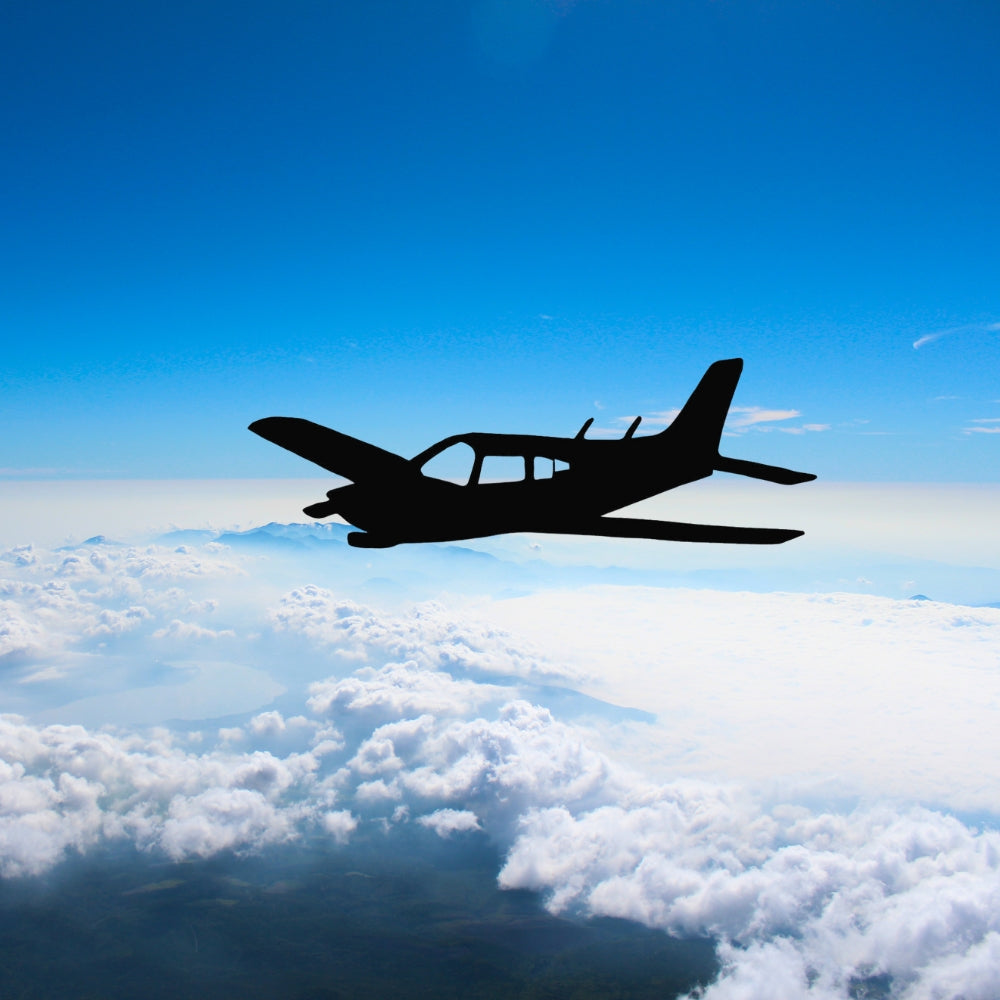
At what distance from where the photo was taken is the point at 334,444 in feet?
27.8

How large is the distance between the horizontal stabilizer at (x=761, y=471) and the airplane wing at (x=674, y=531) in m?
1.59

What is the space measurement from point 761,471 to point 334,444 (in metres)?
6.70

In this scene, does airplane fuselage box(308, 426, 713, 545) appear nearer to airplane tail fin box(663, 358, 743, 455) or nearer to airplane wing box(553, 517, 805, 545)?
airplane wing box(553, 517, 805, 545)

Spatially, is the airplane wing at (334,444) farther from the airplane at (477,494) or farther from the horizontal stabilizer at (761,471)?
the horizontal stabilizer at (761,471)

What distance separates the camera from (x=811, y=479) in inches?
360

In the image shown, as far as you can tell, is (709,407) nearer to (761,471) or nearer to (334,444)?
(761,471)

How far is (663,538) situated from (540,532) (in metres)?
1.67

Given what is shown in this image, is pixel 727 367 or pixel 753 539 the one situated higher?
pixel 727 367

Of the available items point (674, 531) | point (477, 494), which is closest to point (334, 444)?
point (477, 494)

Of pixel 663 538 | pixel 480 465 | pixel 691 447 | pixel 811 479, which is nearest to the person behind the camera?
pixel 663 538

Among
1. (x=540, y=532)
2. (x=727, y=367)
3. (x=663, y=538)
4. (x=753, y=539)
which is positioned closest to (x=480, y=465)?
(x=540, y=532)

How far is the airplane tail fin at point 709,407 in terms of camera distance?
400 inches

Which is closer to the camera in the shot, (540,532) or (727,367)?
(540,532)

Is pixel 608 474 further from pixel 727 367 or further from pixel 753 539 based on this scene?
pixel 727 367
